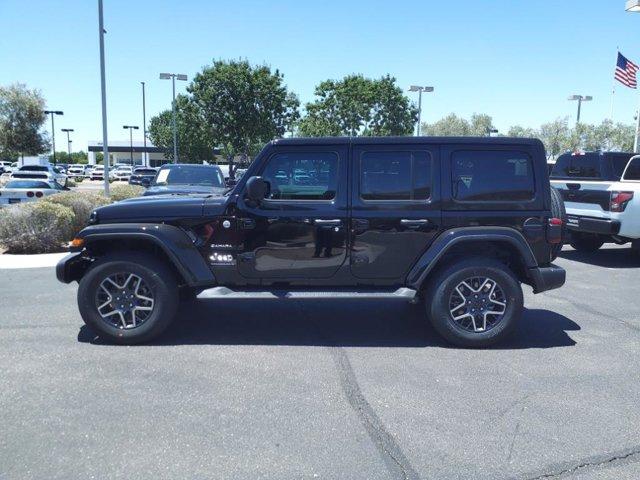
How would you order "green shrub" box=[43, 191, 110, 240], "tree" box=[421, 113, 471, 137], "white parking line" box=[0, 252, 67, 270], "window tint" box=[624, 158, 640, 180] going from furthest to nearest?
"tree" box=[421, 113, 471, 137] → "green shrub" box=[43, 191, 110, 240] → "window tint" box=[624, 158, 640, 180] → "white parking line" box=[0, 252, 67, 270]

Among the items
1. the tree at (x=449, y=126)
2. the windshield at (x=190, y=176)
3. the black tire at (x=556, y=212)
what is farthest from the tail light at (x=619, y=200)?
the tree at (x=449, y=126)

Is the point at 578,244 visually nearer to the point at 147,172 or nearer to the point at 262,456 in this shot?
the point at 262,456

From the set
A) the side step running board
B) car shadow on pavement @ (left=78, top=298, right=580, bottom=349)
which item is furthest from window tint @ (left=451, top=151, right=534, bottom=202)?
car shadow on pavement @ (left=78, top=298, right=580, bottom=349)

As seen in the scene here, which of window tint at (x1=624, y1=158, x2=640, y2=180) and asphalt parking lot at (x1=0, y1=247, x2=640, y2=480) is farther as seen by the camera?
window tint at (x1=624, y1=158, x2=640, y2=180)

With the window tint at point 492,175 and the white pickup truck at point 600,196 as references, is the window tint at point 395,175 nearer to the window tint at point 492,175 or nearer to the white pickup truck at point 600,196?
the window tint at point 492,175

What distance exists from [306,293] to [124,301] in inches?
67.2

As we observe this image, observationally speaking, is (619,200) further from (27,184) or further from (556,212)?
(27,184)

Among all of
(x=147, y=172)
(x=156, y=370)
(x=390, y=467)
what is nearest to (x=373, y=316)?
(x=156, y=370)

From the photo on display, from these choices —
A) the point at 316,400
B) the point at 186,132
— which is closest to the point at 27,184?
the point at 316,400

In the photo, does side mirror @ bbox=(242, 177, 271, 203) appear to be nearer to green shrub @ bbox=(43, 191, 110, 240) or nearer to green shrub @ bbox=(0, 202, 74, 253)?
green shrub @ bbox=(0, 202, 74, 253)

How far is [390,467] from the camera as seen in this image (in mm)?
3264

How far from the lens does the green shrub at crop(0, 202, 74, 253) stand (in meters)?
11.0

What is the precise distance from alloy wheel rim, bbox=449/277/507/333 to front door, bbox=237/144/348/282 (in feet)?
3.82

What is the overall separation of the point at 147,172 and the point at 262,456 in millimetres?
41693
